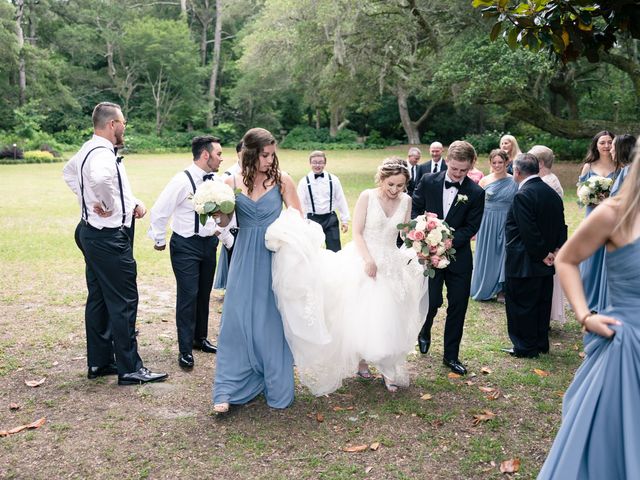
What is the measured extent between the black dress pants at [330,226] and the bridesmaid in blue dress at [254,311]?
446 centimetres

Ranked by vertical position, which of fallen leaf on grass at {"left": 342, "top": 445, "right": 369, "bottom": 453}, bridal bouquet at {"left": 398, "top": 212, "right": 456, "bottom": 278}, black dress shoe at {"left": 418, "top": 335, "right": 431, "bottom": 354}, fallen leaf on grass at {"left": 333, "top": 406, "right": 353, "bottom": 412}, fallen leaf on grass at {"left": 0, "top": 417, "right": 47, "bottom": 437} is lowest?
fallen leaf on grass at {"left": 0, "top": 417, "right": 47, "bottom": 437}

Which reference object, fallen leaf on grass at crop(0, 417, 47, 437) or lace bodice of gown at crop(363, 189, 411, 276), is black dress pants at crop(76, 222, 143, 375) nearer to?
fallen leaf on grass at crop(0, 417, 47, 437)

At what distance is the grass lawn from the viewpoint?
15.3 feet

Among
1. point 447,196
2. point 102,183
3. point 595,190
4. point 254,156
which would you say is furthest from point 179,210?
point 595,190

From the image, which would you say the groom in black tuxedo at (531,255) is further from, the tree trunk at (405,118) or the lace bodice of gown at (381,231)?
the tree trunk at (405,118)

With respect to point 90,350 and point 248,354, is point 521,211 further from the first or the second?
point 90,350

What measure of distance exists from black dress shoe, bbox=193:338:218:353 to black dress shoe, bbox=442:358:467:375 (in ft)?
8.57

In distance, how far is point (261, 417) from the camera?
5.50m

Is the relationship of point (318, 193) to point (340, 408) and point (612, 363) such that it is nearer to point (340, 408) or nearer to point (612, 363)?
point (340, 408)

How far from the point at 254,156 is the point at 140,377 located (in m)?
2.46

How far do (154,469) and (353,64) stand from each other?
2372cm

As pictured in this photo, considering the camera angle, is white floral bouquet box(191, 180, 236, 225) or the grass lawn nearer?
the grass lawn

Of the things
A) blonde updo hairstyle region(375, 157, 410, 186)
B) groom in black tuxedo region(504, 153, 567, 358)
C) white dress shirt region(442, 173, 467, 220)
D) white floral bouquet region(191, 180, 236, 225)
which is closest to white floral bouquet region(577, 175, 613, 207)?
groom in black tuxedo region(504, 153, 567, 358)

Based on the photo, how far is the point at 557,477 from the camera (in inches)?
127
